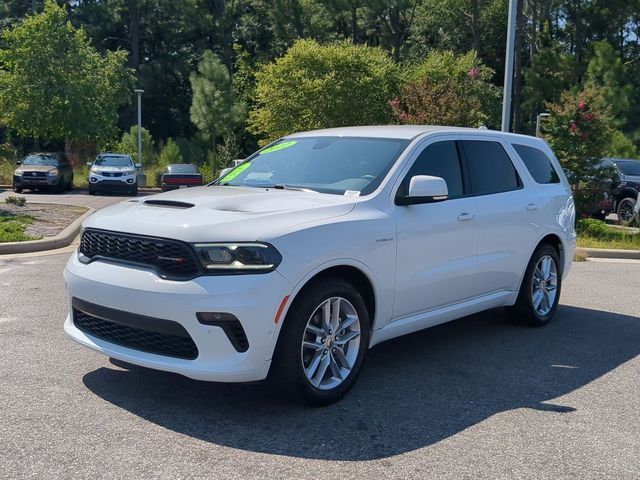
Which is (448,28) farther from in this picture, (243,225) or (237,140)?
(243,225)

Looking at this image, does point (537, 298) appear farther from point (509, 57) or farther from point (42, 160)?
point (42, 160)

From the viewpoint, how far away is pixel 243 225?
4504mm

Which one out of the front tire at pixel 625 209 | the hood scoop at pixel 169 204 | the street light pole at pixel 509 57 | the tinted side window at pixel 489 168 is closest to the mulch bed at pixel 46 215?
the hood scoop at pixel 169 204

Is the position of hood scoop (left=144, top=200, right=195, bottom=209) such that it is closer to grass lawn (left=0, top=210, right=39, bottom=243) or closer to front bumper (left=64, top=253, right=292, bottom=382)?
front bumper (left=64, top=253, right=292, bottom=382)

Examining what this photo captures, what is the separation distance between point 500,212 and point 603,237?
8.54m

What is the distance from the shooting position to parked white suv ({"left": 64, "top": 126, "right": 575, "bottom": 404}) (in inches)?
172

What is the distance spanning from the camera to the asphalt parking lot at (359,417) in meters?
3.94

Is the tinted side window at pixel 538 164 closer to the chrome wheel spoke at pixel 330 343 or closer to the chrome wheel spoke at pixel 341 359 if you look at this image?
the chrome wheel spoke at pixel 330 343

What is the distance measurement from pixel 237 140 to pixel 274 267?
42.6 m

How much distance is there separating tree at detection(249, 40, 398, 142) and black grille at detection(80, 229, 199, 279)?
28.0 metres

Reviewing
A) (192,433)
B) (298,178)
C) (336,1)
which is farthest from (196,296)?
(336,1)

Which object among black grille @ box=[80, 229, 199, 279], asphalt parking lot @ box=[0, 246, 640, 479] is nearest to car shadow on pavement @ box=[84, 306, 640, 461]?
asphalt parking lot @ box=[0, 246, 640, 479]

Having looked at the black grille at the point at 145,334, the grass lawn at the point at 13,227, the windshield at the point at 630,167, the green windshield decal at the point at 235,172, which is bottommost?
the grass lawn at the point at 13,227

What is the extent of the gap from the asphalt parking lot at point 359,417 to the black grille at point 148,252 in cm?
92
